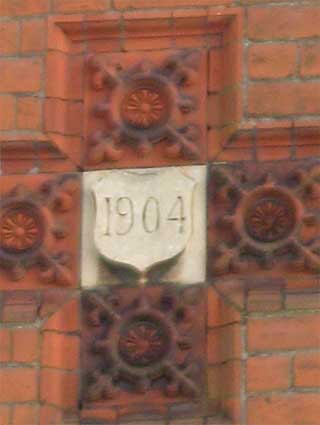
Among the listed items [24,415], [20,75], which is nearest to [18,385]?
[24,415]

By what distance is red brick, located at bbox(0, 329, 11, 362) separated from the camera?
7.71m

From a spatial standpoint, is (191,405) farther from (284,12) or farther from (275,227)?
(284,12)

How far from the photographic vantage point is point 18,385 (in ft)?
25.2

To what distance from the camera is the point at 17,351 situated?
7.71 metres

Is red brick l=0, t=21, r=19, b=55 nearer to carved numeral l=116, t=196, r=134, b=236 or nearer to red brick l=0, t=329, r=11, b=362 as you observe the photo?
carved numeral l=116, t=196, r=134, b=236

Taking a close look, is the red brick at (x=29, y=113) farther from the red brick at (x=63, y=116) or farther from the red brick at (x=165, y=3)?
the red brick at (x=165, y=3)

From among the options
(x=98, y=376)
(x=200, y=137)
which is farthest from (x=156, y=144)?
(x=98, y=376)

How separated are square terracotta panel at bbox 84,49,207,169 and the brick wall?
41 millimetres

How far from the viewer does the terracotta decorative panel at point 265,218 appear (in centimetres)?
768

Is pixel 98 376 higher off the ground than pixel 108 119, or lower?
lower

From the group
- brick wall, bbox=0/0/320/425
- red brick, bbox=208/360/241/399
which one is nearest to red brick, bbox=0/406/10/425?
brick wall, bbox=0/0/320/425

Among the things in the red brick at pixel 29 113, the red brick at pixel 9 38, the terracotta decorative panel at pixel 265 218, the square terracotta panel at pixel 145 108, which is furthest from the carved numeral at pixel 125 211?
the red brick at pixel 9 38

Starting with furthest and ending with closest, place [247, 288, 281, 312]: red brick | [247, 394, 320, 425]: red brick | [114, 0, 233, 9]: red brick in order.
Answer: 1. [114, 0, 233, 9]: red brick
2. [247, 288, 281, 312]: red brick
3. [247, 394, 320, 425]: red brick

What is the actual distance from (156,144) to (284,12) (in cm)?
49
